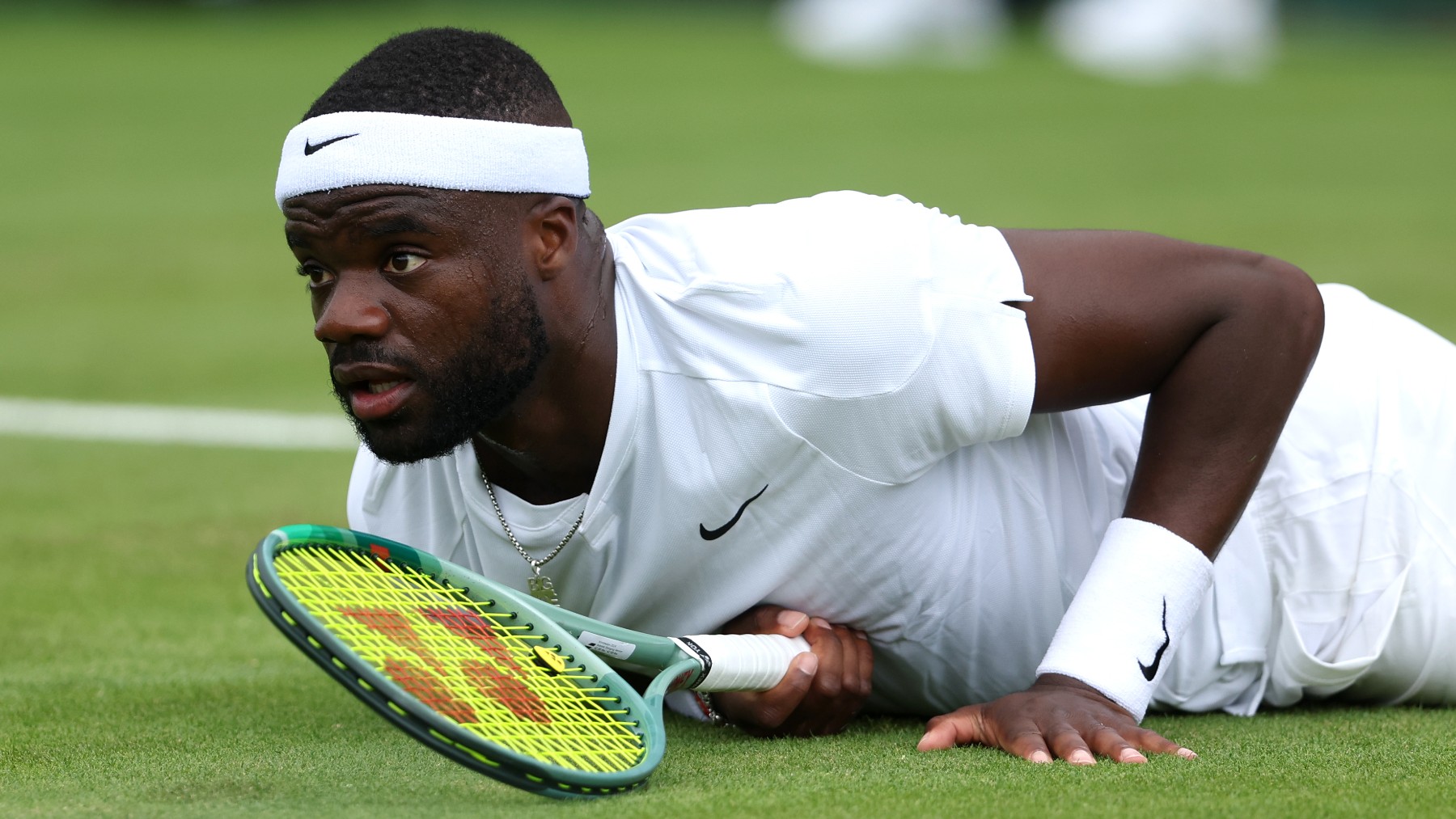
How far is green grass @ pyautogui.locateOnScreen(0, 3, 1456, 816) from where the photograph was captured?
302cm

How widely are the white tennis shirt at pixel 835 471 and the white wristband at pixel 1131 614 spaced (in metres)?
0.11

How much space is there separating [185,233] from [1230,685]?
928 centimetres

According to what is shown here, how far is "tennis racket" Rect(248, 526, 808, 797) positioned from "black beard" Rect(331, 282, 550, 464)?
0.19 metres

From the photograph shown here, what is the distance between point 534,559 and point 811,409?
666mm

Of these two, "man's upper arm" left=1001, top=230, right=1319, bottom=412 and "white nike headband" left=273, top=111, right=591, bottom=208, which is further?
"man's upper arm" left=1001, top=230, right=1319, bottom=412

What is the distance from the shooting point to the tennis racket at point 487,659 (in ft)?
8.65

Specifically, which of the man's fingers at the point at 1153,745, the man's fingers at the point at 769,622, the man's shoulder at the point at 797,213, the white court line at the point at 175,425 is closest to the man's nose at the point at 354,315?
the man's shoulder at the point at 797,213

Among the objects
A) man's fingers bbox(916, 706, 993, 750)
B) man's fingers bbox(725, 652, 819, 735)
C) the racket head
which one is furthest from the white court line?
man's fingers bbox(916, 706, 993, 750)

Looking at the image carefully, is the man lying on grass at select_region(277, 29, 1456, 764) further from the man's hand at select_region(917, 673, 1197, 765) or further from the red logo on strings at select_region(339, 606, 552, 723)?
the red logo on strings at select_region(339, 606, 552, 723)

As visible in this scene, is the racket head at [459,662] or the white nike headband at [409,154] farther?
the white nike headband at [409,154]

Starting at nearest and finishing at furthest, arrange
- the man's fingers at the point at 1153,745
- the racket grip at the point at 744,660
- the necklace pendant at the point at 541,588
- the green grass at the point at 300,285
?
the green grass at the point at 300,285 < the man's fingers at the point at 1153,745 < the racket grip at the point at 744,660 < the necklace pendant at the point at 541,588

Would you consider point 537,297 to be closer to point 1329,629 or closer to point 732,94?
point 1329,629

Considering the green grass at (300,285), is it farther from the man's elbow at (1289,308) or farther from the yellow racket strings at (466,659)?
the man's elbow at (1289,308)

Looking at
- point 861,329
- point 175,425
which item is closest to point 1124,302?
point 861,329
